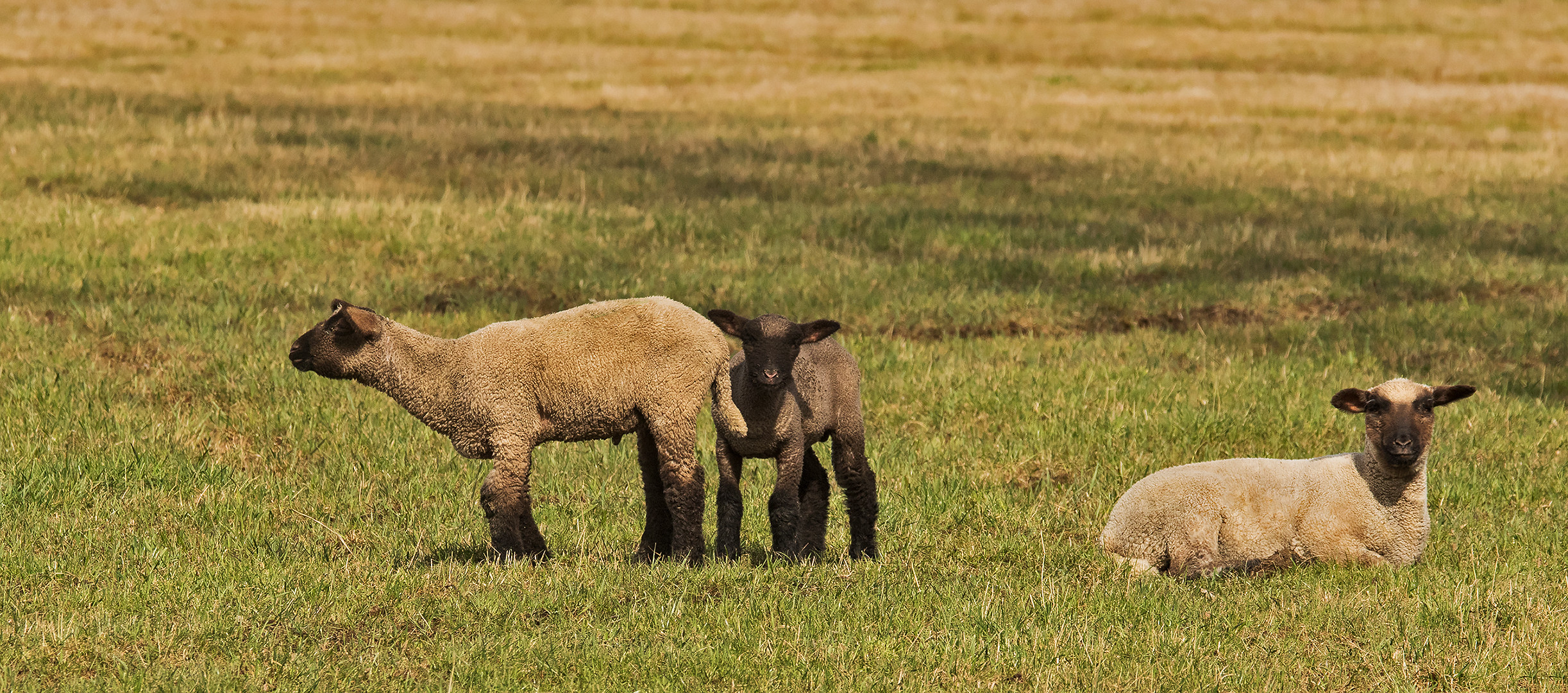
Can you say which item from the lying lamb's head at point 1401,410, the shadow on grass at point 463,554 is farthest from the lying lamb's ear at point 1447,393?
the shadow on grass at point 463,554

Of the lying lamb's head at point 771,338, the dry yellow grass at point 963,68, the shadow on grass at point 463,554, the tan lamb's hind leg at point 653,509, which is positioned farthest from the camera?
the dry yellow grass at point 963,68

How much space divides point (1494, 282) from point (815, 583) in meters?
14.7

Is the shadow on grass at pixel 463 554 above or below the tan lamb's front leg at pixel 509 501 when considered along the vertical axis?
below

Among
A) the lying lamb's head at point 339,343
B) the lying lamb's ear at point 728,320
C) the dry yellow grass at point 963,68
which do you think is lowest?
the dry yellow grass at point 963,68

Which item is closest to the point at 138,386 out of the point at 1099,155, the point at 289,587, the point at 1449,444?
the point at 289,587

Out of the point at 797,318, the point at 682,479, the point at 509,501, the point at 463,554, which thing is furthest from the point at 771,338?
the point at 797,318

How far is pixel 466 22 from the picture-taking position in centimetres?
6231

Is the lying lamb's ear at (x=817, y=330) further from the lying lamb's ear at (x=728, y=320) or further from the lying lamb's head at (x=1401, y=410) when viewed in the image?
the lying lamb's head at (x=1401, y=410)

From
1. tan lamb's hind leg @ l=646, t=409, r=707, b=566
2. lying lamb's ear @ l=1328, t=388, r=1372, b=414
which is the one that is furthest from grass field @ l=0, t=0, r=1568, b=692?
lying lamb's ear @ l=1328, t=388, r=1372, b=414

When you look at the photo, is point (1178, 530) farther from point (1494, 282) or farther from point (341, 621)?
point (1494, 282)

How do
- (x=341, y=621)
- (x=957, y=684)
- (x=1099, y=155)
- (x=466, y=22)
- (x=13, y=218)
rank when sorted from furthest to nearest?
(x=466, y=22) → (x=1099, y=155) → (x=13, y=218) → (x=341, y=621) → (x=957, y=684)

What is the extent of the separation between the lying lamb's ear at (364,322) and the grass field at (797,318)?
131 cm

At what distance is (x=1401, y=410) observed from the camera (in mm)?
8531

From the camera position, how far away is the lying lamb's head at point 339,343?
773cm
